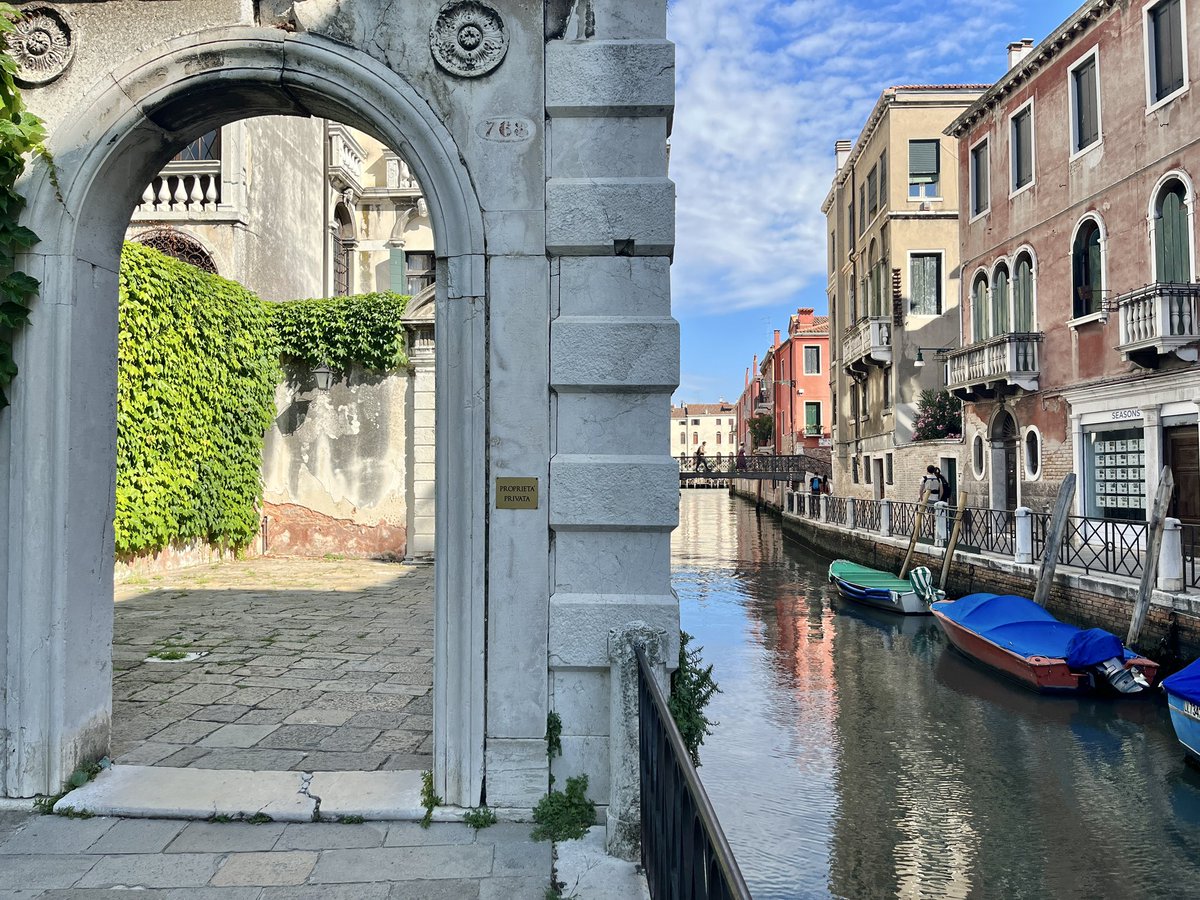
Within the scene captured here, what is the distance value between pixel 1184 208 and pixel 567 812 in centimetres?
1350

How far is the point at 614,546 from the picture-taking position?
3611mm

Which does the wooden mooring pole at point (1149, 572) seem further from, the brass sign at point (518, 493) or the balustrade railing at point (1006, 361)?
the brass sign at point (518, 493)

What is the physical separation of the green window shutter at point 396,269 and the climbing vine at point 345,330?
553 cm

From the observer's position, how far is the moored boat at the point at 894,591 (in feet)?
49.8

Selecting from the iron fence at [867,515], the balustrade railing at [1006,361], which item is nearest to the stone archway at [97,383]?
the balustrade railing at [1006,361]

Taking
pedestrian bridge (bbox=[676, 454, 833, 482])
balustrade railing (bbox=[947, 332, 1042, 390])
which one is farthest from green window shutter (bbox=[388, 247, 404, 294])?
pedestrian bridge (bbox=[676, 454, 833, 482])

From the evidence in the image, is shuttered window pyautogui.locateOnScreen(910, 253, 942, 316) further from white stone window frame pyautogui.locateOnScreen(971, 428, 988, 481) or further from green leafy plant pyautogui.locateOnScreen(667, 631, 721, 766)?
green leafy plant pyautogui.locateOnScreen(667, 631, 721, 766)

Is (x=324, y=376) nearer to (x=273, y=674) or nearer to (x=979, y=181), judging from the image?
(x=273, y=674)

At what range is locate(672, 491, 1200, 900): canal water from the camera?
5758 millimetres

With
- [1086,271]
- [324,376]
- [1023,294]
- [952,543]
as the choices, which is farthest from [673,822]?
[1023,294]

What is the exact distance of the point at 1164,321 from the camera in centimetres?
1222

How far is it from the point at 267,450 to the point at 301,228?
216 inches

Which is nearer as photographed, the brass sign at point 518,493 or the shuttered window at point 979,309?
the brass sign at point 518,493

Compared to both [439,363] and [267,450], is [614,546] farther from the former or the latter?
[267,450]
